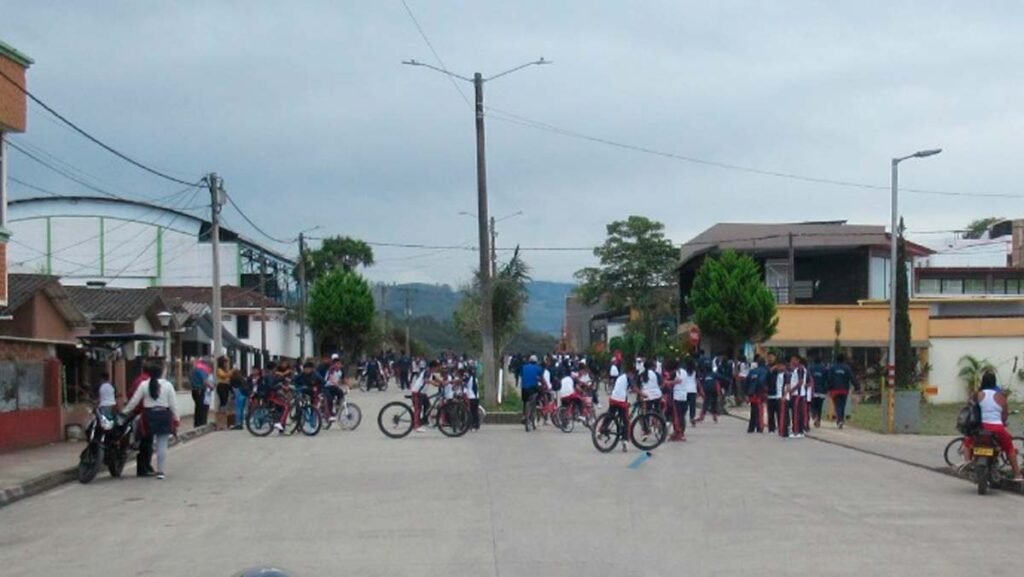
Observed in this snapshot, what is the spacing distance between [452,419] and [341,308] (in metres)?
53.1

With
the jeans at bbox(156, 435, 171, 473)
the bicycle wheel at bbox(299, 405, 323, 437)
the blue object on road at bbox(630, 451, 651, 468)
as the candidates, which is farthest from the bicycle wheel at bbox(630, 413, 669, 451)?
the jeans at bbox(156, 435, 171, 473)

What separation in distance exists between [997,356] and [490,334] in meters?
24.0

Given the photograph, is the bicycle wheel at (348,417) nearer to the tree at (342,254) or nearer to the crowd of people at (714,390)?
the crowd of people at (714,390)

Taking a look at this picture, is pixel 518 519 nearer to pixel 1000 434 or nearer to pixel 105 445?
pixel 1000 434

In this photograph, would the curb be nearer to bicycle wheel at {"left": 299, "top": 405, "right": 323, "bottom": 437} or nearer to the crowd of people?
bicycle wheel at {"left": 299, "top": 405, "right": 323, "bottom": 437}

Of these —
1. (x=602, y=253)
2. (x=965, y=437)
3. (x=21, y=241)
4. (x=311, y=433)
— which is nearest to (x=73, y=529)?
(x=965, y=437)

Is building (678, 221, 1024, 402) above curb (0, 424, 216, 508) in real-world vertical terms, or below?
above

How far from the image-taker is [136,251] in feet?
260

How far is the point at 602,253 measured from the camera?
90.4 meters

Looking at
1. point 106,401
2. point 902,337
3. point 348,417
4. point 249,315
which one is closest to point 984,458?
point 106,401

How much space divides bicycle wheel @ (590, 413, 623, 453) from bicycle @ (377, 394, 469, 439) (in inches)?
198

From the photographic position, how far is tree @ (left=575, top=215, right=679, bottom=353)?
8975 centimetres

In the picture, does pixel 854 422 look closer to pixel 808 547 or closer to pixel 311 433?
pixel 311 433

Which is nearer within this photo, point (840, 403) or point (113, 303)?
point (840, 403)
